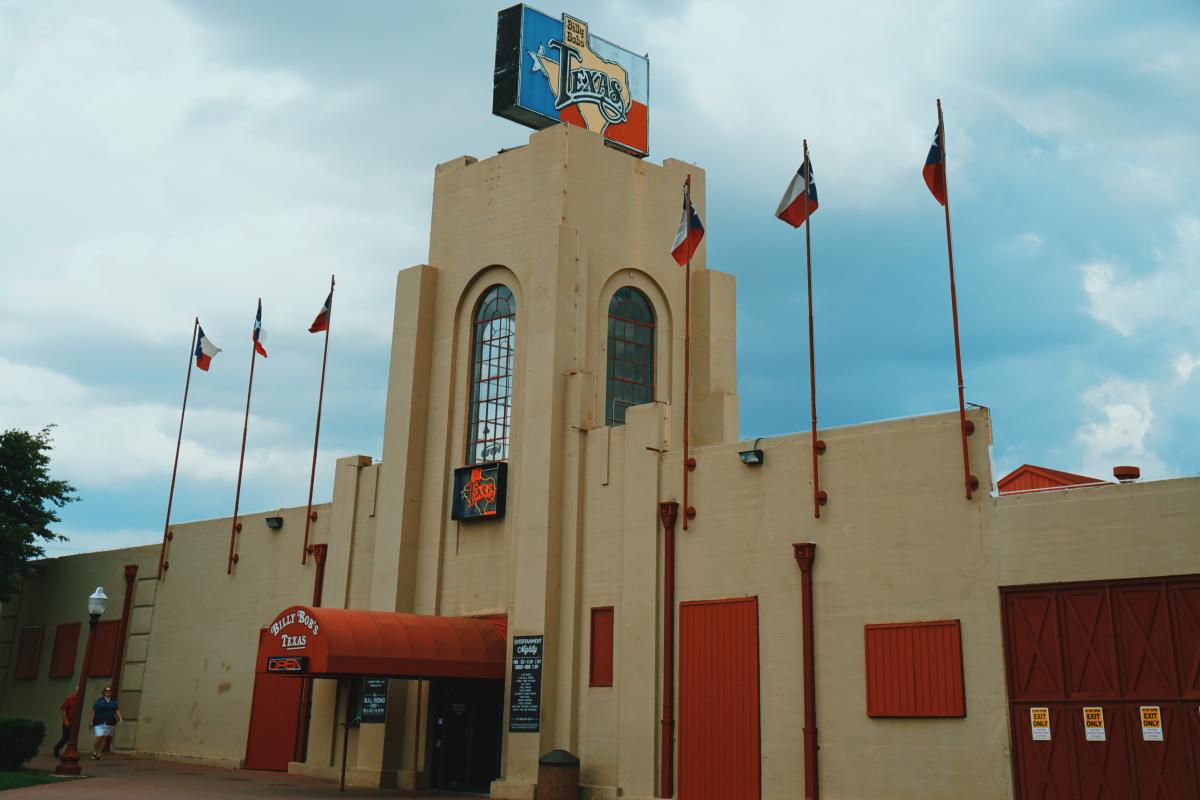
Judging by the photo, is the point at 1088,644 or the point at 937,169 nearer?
the point at 1088,644

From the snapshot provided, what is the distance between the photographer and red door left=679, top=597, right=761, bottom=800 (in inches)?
843

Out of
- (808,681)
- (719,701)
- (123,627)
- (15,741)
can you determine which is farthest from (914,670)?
(123,627)

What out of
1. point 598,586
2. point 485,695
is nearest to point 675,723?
point 598,586

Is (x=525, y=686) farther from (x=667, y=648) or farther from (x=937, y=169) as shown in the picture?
(x=937, y=169)

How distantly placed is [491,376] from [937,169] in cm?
1146

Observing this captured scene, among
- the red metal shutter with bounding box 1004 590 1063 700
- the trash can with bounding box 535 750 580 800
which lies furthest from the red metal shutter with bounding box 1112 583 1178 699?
the trash can with bounding box 535 750 580 800

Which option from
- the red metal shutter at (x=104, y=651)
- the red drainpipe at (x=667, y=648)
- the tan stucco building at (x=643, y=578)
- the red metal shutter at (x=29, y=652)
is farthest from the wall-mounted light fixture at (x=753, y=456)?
the red metal shutter at (x=29, y=652)

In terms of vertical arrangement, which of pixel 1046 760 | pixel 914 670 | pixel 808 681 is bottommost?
pixel 1046 760

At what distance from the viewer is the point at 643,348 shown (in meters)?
28.4

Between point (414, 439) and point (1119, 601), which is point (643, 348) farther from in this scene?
point (1119, 601)

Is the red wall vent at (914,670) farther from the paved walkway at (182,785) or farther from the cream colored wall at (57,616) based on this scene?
the cream colored wall at (57,616)

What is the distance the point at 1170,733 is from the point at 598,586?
1102cm

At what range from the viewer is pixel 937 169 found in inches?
860

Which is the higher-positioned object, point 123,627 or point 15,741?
point 123,627
